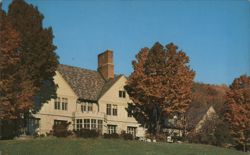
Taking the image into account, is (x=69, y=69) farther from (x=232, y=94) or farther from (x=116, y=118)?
(x=232, y=94)

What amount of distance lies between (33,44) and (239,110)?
28747mm

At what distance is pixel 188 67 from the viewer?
62.0 meters

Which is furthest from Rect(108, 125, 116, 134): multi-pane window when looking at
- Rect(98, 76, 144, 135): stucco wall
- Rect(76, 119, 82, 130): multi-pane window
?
Rect(76, 119, 82, 130): multi-pane window

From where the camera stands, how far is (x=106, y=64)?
67.3 metres

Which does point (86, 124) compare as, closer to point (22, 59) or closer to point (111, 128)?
point (111, 128)

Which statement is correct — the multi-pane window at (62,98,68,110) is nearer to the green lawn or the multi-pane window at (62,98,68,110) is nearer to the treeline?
the treeline

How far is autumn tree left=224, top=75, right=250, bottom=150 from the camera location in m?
61.0

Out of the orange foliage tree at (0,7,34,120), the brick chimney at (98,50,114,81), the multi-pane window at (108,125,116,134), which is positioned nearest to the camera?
the orange foliage tree at (0,7,34,120)

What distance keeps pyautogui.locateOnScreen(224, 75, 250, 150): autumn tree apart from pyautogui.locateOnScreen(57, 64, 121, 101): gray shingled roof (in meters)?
16.0

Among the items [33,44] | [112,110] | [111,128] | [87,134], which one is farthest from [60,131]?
[112,110]

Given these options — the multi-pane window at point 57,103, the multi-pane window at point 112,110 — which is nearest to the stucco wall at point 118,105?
the multi-pane window at point 112,110

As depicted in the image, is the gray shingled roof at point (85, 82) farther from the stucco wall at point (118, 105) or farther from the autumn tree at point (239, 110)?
the autumn tree at point (239, 110)

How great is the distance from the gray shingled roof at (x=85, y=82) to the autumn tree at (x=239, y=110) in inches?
628

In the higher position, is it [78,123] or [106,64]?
[106,64]
